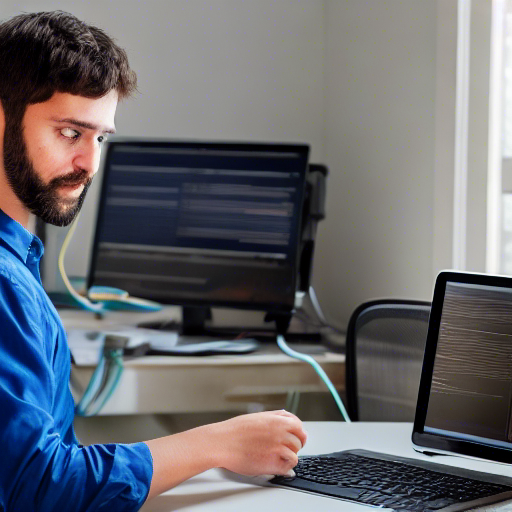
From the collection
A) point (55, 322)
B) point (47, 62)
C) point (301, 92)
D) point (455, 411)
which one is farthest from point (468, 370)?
point (301, 92)

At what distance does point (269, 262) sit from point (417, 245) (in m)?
0.39

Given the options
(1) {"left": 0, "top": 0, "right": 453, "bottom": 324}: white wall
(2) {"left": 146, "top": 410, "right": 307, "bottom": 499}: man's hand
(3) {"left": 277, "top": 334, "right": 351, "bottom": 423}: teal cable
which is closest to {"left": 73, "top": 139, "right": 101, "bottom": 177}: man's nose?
(2) {"left": 146, "top": 410, "right": 307, "bottom": 499}: man's hand

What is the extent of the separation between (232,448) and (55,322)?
0.28m

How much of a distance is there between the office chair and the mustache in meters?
1.01

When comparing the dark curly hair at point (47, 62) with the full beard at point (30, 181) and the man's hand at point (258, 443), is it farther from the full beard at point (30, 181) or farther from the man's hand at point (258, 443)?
the man's hand at point (258, 443)

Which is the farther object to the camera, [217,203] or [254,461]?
[217,203]

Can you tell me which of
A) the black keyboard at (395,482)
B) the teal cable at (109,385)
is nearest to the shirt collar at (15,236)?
the black keyboard at (395,482)

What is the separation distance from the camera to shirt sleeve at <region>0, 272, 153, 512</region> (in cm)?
89

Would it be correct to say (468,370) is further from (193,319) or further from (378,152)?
(378,152)

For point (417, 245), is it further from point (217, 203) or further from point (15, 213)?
point (15, 213)

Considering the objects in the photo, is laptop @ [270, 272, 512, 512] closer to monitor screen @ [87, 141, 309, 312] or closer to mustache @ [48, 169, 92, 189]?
mustache @ [48, 169, 92, 189]

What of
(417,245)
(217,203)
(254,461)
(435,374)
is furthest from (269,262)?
(254,461)

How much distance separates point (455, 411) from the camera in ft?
4.02

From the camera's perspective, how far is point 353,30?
2533mm
